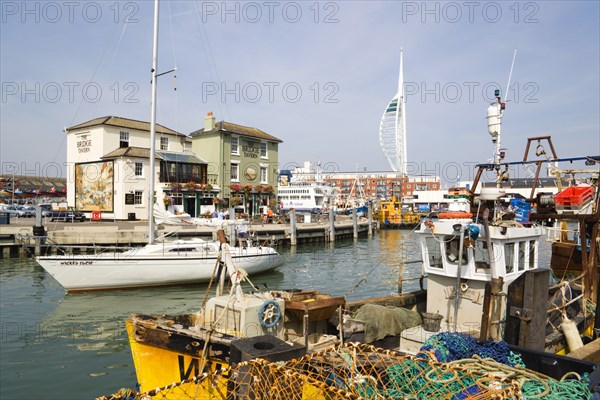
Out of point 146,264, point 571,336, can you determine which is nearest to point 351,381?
point 571,336

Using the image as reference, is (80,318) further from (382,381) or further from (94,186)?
(94,186)

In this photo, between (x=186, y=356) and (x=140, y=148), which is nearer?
(x=186, y=356)

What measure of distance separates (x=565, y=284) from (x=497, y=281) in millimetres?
2788

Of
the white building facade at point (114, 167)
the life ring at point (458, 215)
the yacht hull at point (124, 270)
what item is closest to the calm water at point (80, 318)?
the yacht hull at point (124, 270)

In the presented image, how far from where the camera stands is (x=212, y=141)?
48219mm

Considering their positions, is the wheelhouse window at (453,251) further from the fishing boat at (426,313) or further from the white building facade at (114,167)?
the white building facade at (114,167)

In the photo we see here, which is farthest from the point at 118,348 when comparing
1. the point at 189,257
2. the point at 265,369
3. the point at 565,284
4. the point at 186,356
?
the point at 565,284

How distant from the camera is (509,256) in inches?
341

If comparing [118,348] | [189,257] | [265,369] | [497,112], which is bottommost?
[118,348]

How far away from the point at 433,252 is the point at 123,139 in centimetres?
4121

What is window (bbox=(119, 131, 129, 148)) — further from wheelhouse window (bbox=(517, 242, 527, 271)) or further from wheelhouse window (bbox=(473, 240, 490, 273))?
wheelhouse window (bbox=(517, 242, 527, 271))

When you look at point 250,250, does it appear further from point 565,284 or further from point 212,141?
point 212,141

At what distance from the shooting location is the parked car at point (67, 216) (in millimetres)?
38781

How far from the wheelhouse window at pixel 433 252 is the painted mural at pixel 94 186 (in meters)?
37.5
